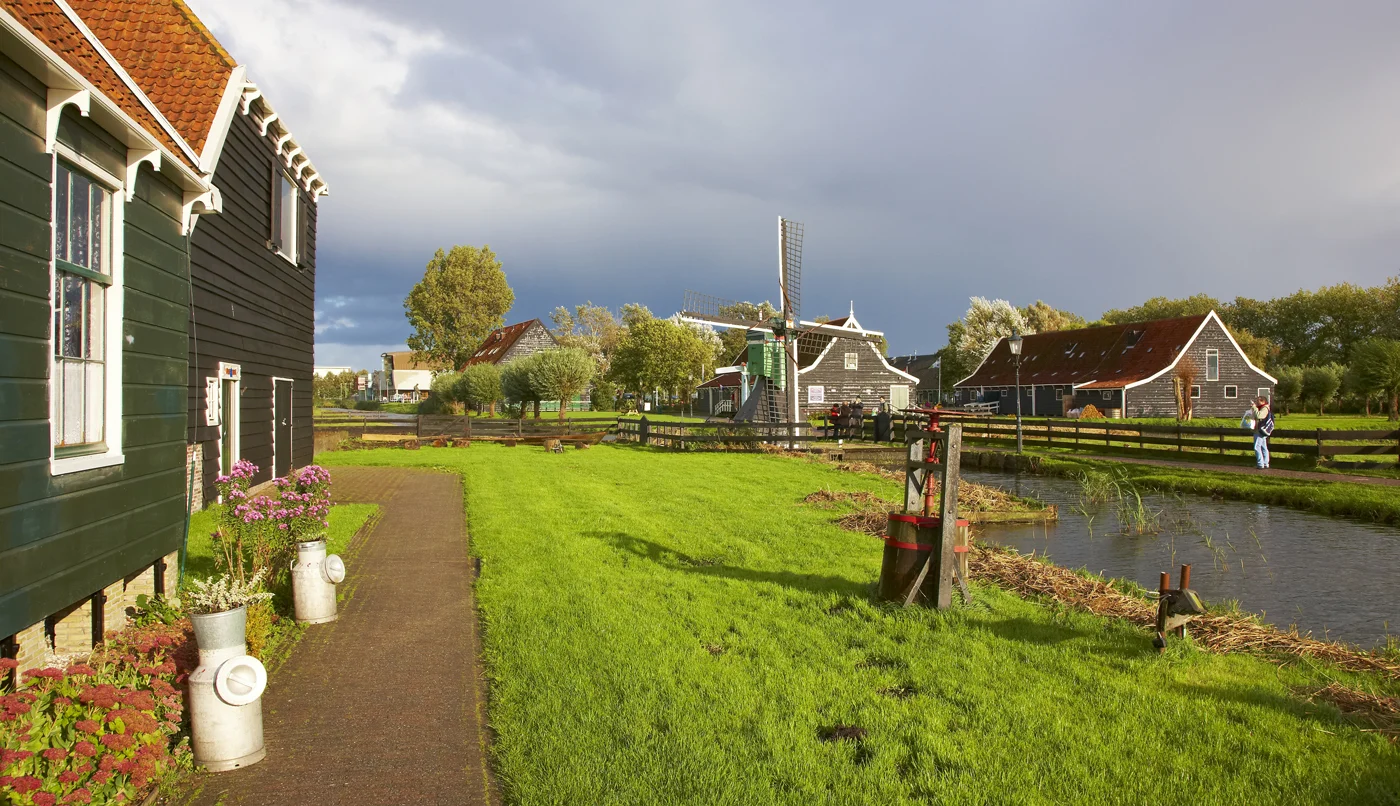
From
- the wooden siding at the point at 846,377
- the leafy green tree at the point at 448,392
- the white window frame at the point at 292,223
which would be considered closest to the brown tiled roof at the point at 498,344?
the leafy green tree at the point at 448,392

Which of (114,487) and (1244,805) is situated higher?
(114,487)

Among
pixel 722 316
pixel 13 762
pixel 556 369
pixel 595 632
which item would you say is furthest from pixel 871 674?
pixel 556 369

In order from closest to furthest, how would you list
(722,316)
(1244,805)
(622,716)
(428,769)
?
(1244,805) < (428,769) < (622,716) < (722,316)

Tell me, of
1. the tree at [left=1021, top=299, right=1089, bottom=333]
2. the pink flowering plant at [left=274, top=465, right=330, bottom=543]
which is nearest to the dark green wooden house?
the pink flowering plant at [left=274, top=465, right=330, bottom=543]

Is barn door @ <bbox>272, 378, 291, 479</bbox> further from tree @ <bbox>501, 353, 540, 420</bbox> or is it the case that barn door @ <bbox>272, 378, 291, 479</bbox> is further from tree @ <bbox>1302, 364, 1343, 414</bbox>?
tree @ <bbox>1302, 364, 1343, 414</bbox>

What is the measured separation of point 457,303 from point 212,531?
5735 cm

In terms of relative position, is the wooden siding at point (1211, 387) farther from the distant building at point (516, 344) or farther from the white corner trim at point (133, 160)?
the white corner trim at point (133, 160)

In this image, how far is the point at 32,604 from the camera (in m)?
4.54

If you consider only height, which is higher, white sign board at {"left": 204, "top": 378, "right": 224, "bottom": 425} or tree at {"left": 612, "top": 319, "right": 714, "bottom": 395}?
tree at {"left": 612, "top": 319, "right": 714, "bottom": 395}

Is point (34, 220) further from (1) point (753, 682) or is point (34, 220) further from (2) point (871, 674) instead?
(2) point (871, 674)

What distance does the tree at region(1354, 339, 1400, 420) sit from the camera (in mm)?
41188

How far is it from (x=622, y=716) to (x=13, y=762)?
2808 millimetres

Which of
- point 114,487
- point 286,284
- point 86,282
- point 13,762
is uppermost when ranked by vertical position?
point 286,284

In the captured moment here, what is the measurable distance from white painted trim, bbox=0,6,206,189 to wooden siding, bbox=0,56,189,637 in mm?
145
